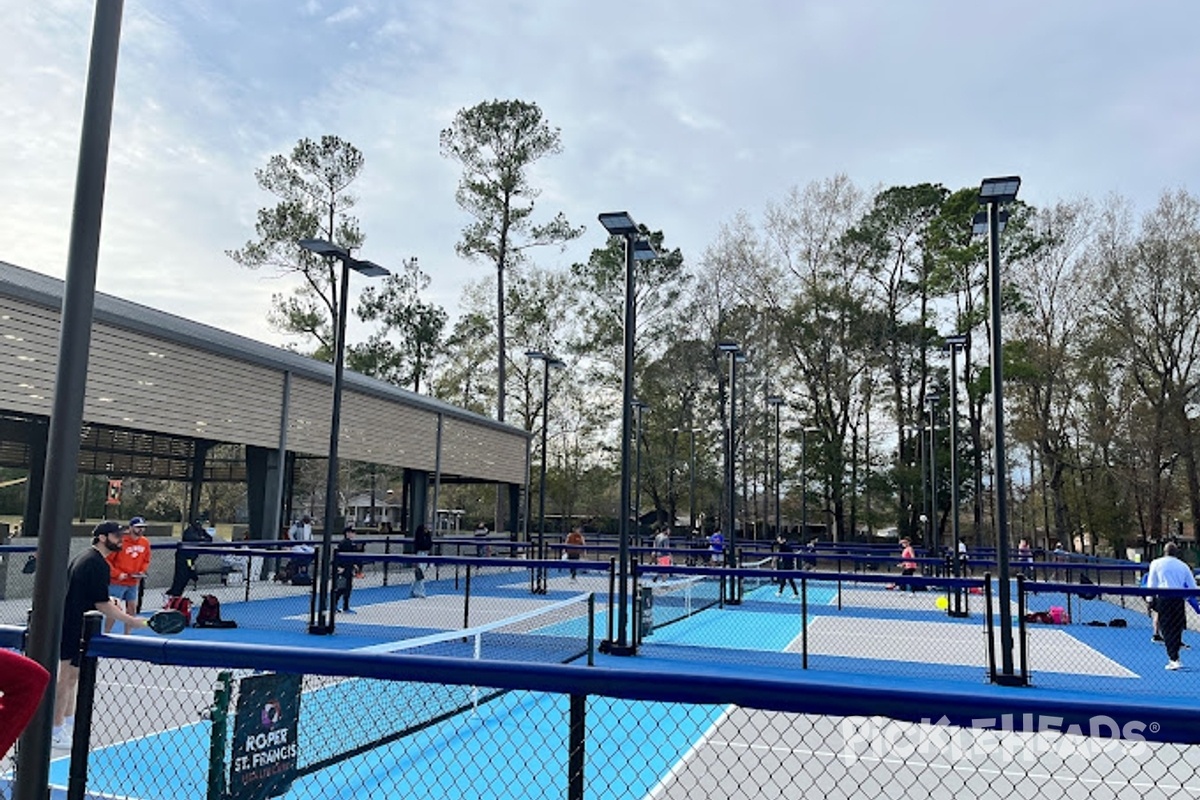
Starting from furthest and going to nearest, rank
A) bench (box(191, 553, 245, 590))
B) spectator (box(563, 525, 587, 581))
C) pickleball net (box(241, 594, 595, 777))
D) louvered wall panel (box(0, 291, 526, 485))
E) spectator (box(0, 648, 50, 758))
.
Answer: spectator (box(563, 525, 587, 581)), bench (box(191, 553, 245, 590)), louvered wall panel (box(0, 291, 526, 485)), pickleball net (box(241, 594, 595, 777)), spectator (box(0, 648, 50, 758))

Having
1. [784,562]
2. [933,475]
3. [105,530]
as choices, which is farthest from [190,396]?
[933,475]

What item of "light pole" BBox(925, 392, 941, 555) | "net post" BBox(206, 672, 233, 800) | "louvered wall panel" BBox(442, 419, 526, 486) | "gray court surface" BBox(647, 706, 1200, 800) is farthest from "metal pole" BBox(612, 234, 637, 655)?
"louvered wall panel" BBox(442, 419, 526, 486)

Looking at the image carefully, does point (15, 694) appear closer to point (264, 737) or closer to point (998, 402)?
point (264, 737)

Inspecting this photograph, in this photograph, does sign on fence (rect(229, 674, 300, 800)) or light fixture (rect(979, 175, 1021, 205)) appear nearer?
sign on fence (rect(229, 674, 300, 800))

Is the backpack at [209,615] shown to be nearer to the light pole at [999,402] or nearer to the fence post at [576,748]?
the light pole at [999,402]

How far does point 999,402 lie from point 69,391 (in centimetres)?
1166

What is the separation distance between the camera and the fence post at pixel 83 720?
3.81 m

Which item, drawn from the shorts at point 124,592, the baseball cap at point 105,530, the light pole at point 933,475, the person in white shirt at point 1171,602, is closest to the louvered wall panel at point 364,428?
the shorts at point 124,592

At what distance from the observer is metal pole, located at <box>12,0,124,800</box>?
3.83 metres

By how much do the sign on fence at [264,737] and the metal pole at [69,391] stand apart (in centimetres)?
133

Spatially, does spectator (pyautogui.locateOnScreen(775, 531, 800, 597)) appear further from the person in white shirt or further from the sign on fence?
the sign on fence

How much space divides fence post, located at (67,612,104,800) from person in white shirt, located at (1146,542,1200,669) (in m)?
13.9

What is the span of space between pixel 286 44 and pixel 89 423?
14.7m

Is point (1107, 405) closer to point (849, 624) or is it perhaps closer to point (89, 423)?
point (849, 624)
